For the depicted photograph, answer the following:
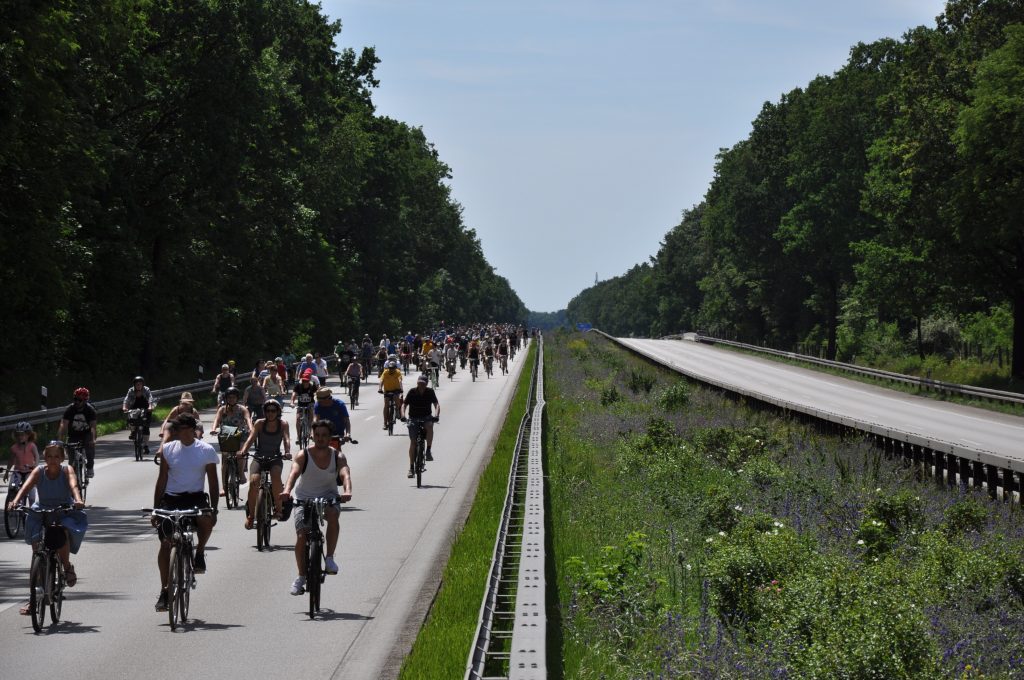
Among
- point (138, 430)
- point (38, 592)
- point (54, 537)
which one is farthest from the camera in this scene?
point (138, 430)

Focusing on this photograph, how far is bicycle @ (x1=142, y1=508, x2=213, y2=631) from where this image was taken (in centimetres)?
1151

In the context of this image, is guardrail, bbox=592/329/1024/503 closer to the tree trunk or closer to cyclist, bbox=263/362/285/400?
cyclist, bbox=263/362/285/400

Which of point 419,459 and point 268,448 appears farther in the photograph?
point 419,459

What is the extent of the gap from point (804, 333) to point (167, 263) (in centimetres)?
6739

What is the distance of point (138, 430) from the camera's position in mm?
27469

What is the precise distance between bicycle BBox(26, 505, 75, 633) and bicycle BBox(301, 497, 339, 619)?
6.99 ft

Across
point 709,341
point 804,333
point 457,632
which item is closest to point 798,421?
point 457,632

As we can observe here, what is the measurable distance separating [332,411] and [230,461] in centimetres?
166

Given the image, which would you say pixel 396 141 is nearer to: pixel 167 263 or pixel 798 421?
pixel 167 263

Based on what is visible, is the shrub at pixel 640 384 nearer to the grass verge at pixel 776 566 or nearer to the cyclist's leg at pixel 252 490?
the grass verge at pixel 776 566

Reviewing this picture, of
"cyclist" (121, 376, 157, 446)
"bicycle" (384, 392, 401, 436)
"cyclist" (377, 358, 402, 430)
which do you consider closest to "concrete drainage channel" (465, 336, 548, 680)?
"cyclist" (121, 376, 157, 446)

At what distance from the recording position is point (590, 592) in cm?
1209

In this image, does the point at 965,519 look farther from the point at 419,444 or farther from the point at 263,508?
the point at 419,444

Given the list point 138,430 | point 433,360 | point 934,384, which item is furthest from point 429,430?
point 934,384
